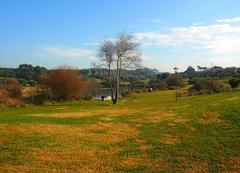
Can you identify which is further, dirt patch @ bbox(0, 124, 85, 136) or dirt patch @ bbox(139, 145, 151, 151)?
dirt patch @ bbox(0, 124, 85, 136)

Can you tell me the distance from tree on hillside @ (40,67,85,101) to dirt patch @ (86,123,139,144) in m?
27.5

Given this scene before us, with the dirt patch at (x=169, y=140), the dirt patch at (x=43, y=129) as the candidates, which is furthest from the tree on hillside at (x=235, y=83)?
the dirt patch at (x=43, y=129)

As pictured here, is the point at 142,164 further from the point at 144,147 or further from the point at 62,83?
the point at 62,83

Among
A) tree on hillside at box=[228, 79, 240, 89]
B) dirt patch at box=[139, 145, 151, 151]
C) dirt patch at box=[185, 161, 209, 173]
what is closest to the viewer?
dirt patch at box=[185, 161, 209, 173]

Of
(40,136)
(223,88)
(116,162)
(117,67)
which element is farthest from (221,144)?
(223,88)

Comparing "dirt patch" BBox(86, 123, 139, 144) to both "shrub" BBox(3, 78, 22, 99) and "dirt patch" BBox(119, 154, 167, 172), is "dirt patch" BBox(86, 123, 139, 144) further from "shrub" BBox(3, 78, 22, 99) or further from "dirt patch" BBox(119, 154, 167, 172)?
"shrub" BBox(3, 78, 22, 99)

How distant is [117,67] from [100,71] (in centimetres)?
286

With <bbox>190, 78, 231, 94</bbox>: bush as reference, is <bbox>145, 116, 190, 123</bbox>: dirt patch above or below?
below

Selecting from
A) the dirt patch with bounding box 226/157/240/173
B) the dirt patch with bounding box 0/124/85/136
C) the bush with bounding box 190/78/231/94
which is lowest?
the dirt patch with bounding box 226/157/240/173

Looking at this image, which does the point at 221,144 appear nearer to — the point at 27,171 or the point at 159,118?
the point at 159,118

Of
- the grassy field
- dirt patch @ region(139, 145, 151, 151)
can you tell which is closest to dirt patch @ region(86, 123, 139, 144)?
the grassy field

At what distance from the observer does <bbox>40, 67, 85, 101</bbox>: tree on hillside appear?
41312 millimetres

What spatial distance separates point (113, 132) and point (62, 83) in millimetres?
29370

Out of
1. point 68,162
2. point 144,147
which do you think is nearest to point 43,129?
point 68,162
